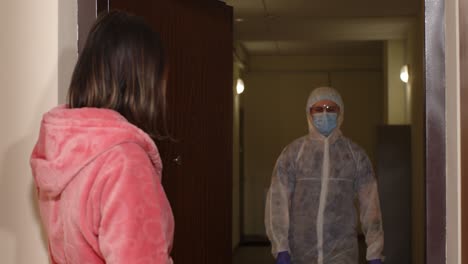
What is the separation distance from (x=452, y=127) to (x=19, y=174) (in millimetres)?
1202

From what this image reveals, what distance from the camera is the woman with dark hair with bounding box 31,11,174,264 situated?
3.94ft

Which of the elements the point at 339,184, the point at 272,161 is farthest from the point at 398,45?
the point at 339,184

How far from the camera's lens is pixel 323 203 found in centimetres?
286

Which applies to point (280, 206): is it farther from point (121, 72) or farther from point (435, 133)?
point (121, 72)

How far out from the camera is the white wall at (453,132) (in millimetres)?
1701

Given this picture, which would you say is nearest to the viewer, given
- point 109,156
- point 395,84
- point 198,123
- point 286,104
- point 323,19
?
point 109,156

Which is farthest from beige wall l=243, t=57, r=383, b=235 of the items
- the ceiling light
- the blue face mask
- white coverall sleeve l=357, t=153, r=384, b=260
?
white coverall sleeve l=357, t=153, r=384, b=260

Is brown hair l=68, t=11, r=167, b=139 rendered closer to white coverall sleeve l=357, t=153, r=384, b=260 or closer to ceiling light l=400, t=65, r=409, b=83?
white coverall sleeve l=357, t=153, r=384, b=260

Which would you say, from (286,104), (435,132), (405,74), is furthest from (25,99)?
(286,104)

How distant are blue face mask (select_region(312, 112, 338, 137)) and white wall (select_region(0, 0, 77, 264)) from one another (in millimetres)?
1471

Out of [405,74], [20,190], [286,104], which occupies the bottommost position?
[20,190]

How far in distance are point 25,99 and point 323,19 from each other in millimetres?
4008

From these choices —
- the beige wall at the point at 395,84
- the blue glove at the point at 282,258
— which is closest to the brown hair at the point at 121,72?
the blue glove at the point at 282,258

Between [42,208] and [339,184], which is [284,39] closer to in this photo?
[339,184]
